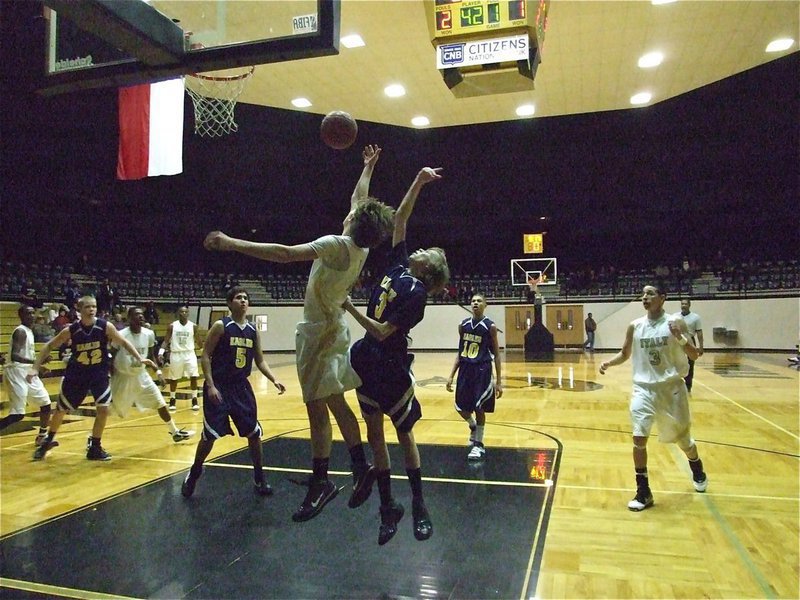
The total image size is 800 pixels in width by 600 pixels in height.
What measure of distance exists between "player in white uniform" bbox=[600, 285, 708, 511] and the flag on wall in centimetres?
529

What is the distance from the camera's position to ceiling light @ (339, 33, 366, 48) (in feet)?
29.9

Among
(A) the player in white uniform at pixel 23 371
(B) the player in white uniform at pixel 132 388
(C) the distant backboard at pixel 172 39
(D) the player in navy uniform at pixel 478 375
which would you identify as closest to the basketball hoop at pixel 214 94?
(C) the distant backboard at pixel 172 39

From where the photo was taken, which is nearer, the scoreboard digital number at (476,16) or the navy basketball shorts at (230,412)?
the navy basketball shorts at (230,412)

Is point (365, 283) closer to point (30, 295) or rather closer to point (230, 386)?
point (30, 295)

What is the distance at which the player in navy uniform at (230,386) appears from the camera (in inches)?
199

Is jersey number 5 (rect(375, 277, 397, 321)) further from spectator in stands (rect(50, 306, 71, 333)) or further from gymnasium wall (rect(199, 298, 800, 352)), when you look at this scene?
gymnasium wall (rect(199, 298, 800, 352))

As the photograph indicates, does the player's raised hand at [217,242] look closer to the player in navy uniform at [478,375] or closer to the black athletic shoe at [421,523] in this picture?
the black athletic shoe at [421,523]

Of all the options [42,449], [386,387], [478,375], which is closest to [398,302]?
[386,387]

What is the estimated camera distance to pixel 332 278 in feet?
9.74

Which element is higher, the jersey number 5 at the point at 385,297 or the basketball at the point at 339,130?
the basketball at the point at 339,130

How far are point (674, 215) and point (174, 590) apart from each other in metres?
22.8

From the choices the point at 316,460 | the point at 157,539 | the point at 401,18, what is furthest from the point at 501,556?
the point at 401,18

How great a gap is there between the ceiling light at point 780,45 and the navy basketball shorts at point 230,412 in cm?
1022

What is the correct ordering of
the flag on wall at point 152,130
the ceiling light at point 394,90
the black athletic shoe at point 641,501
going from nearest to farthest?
the black athletic shoe at point 641,501 → the flag on wall at point 152,130 → the ceiling light at point 394,90
